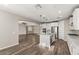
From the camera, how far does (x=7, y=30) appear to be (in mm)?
5141

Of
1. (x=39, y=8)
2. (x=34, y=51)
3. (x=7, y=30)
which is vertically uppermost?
(x=39, y=8)

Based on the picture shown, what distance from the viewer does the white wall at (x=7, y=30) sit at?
4.76 metres

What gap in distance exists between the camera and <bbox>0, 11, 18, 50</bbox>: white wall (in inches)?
187

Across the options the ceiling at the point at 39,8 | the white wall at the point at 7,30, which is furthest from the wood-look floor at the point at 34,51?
the ceiling at the point at 39,8

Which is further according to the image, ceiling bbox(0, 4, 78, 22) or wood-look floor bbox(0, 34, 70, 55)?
wood-look floor bbox(0, 34, 70, 55)

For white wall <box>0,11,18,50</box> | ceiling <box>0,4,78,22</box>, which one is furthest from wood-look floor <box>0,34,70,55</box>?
ceiling <box>0,4,78,22</box>

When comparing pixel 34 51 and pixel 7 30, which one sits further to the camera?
pixel 7 30

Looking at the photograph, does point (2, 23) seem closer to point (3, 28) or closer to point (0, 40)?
point (3, 28)

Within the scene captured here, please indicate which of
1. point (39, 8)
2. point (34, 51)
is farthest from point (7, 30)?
point (39, 8)

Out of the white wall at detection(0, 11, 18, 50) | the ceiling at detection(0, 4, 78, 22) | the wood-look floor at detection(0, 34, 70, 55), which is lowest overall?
the wood-look floor at detection(0, 34, 70, 55)

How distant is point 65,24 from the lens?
27.1 feet

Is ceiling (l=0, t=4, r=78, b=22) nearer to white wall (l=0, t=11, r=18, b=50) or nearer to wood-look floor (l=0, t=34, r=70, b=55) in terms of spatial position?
white wall (l=0, t=11, r=18, b=50)

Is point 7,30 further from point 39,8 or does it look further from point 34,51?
point 39,8
